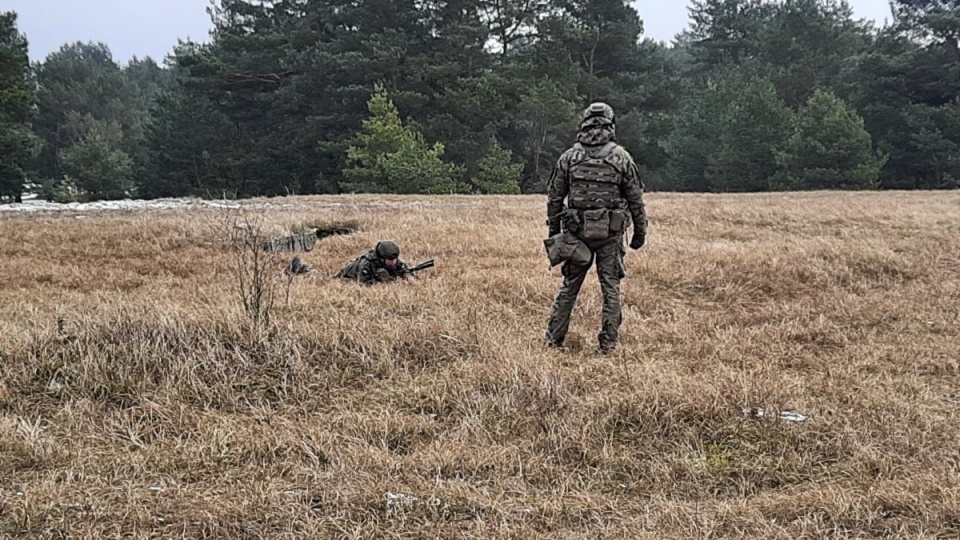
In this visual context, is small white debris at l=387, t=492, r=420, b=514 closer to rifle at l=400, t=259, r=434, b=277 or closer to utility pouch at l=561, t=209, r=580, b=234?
utility pouch at l=561, t=209, r=580, b=234

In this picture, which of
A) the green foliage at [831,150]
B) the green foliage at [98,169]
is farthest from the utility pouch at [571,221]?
the green foliage at [98,169]

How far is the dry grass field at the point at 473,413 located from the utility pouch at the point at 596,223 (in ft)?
3.22

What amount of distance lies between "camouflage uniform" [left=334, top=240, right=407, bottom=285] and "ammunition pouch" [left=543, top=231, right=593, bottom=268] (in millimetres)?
3383

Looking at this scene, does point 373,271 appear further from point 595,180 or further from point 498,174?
point 498,174

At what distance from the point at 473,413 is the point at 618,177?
8.19 feet

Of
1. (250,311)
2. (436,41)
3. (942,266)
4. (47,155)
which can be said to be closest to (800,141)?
(436,41)

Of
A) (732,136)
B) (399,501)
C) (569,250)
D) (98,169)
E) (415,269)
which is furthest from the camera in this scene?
(98,169)

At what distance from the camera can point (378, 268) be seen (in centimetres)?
938

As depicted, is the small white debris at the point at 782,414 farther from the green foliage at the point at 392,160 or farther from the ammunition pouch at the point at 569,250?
the green foliage at the point at 392,160

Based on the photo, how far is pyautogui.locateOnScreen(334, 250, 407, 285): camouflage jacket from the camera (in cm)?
929

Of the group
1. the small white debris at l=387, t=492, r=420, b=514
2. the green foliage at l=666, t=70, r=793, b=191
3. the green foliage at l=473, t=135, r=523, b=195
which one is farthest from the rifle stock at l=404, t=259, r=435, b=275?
the green foliage at l=666, t=70, r=793, b=191

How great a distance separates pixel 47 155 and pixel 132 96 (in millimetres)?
17719

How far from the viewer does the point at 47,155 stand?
2095 inches

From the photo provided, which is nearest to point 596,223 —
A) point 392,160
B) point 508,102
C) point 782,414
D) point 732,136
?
point 782,414
